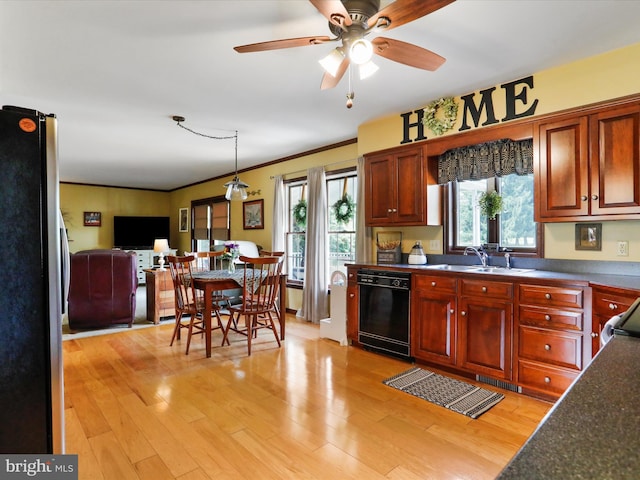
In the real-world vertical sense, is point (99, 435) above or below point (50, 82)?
below

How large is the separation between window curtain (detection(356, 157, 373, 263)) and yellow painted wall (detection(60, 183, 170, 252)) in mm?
6892

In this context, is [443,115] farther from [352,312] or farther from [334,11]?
[352,312]

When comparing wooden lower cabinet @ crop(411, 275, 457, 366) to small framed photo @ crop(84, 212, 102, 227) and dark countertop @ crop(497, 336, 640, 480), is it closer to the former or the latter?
dark countertop @ crop(497, 336, 640, 480)

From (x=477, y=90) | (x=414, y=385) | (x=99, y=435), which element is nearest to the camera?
(x=99, y=435)

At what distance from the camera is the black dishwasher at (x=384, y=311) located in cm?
357

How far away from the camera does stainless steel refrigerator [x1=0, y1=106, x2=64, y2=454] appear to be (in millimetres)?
1491

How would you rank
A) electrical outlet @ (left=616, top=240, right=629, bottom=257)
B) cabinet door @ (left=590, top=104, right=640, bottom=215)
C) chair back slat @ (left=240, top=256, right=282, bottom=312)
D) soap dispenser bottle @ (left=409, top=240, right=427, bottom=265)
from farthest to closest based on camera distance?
chair back slat @ (left=240, top=256, right=282, bottom=312) → soap dispenser bottle @ (left=409, top=240, right=427, bottom=265) → electrical outlet @ (left=616, top=240, right=629, bottom=257) → cabinet door @ (left=590, top=104, right=640, bottom=215)

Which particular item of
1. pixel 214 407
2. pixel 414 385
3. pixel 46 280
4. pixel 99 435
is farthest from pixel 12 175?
pixel 414 385

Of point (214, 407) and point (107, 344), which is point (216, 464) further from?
point (107, 344)

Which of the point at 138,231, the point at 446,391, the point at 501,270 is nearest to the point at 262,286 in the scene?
the point at 446,391

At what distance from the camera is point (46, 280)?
1.57m

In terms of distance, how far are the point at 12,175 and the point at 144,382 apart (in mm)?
2187

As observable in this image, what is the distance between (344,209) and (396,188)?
1.21 metres

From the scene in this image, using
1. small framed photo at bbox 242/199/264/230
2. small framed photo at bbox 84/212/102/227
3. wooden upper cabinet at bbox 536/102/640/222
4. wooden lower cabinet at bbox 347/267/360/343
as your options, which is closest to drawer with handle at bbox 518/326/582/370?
wooden upper cabinet at bbox 536/102/640/222
